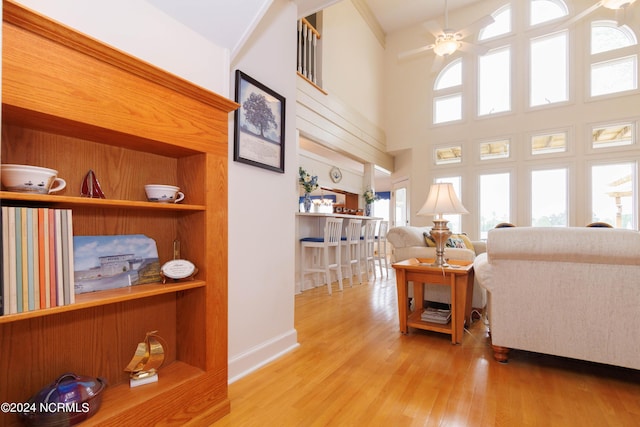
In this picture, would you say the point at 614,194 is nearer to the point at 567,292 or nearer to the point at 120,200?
the point at 567,292

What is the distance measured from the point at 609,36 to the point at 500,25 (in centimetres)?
191

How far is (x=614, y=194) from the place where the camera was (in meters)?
5.68

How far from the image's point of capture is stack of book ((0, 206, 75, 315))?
0.92 m

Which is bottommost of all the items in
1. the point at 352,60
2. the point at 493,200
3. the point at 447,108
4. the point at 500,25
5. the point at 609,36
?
the point at 493,200

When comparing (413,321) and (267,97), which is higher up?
(267,97)

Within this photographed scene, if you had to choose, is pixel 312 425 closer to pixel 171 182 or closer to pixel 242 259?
pixel 242 259

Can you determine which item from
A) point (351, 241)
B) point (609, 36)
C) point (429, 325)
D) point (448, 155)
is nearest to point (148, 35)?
point (429, 325)

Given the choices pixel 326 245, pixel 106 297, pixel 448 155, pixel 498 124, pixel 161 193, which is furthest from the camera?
pixel 448 155

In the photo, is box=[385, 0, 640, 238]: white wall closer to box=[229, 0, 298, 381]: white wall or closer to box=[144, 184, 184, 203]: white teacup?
box=[229, 0, 298, 381]: white wall

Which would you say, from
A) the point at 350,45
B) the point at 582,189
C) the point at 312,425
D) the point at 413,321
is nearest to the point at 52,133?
the point at 312,425

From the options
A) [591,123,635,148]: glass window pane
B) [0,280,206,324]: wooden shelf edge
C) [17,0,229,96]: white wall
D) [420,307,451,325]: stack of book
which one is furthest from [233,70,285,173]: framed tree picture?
[591,123,635,148]: glass window pane

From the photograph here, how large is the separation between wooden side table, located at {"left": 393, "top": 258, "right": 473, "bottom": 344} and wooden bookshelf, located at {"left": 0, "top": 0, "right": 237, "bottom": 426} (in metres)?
1.56

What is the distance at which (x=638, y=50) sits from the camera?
18.1 feet

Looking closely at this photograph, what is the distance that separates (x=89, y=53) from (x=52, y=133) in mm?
353
